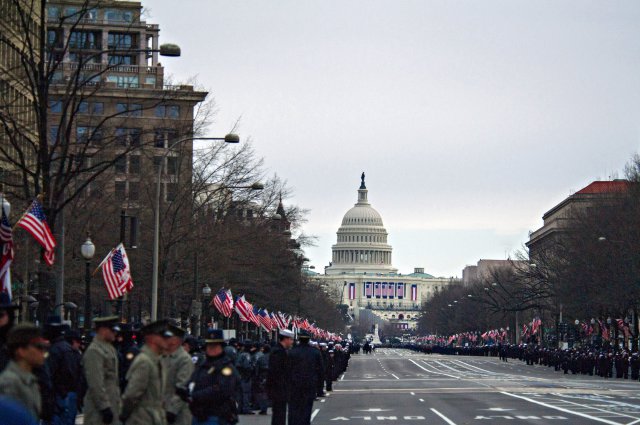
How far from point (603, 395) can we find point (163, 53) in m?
20.8

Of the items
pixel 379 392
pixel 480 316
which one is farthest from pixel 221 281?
pixel 480 316

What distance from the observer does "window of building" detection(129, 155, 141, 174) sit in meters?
61.8

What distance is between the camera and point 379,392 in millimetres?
50031

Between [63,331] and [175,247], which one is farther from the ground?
[175,247]

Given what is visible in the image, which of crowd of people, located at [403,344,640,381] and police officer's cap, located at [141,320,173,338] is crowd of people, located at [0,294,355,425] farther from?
crowd of people, located at [403,344,640,381]

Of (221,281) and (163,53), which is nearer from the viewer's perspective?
(163,53)

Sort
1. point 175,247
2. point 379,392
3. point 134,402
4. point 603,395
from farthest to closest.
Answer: point 175,247, point 379,392, point 603,395, point 134,402

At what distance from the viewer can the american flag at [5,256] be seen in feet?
79.3

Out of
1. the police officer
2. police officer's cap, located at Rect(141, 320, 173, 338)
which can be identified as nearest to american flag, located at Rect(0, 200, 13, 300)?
police officer's cap, located at Rect(141, 320, 173, 338)

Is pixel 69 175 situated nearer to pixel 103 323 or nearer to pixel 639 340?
pixel 103 323

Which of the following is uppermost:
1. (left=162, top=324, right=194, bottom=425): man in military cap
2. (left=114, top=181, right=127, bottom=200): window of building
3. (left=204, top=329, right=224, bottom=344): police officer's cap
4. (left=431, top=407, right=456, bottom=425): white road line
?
(left=114, top=181, right=127, bottom=200): window of building

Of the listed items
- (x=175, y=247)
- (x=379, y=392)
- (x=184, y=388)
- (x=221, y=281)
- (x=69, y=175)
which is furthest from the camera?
(x=221, y=281)

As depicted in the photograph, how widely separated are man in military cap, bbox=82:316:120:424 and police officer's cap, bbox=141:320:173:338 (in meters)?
0.77

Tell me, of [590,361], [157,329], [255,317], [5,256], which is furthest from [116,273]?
[590,361]
